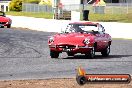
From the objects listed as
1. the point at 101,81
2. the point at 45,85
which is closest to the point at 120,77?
the point at 101,81

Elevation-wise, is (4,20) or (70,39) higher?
(70,39)

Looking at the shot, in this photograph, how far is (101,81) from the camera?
20.8ft

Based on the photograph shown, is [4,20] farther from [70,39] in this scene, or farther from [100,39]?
[70,39]

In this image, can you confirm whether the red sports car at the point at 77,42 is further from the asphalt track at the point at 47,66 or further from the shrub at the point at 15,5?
the shrub at the point at 15,5

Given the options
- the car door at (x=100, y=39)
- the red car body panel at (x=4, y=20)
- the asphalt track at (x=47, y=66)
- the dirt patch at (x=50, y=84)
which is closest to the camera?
the dirt patch at (x=50, y=84)

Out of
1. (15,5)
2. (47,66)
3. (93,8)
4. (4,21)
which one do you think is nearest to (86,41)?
(47,66)

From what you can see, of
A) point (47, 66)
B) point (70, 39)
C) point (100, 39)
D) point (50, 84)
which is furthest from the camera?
point (100, 39)

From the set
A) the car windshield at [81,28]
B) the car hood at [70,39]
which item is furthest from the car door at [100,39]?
the car hood at [70,39]

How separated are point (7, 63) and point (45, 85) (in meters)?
6.17

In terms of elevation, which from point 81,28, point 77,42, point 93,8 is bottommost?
point 93,8

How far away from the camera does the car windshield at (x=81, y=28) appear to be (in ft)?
62.8

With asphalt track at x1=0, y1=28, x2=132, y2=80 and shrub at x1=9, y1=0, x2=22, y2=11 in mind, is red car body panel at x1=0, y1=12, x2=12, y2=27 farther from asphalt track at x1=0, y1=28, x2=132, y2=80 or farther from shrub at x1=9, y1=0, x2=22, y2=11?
shrub at x1=9, y1=0, x2=22, y2=11

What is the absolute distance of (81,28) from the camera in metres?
19.3

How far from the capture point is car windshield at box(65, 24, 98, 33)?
19.1 meters
